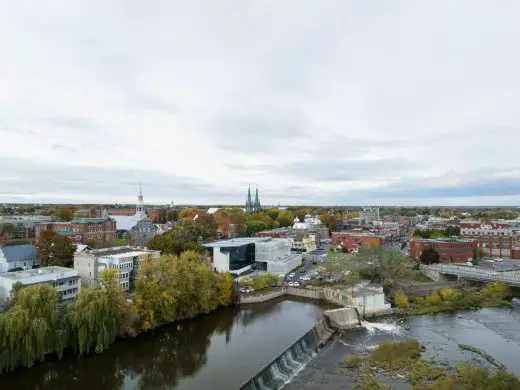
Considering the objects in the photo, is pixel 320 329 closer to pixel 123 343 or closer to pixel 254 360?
pixel 254 360

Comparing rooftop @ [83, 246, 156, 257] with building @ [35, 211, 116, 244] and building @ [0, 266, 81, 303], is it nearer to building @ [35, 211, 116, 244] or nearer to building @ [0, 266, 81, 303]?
building @ [0, 266, 81, 303]

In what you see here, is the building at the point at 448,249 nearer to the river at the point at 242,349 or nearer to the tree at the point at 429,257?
the tree at the point at 429,257

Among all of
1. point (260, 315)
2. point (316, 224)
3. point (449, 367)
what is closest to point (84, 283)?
point (260, 315)

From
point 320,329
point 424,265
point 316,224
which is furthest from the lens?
point 316,224

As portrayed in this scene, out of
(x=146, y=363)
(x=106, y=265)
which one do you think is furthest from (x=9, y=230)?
(x=146, y=363)

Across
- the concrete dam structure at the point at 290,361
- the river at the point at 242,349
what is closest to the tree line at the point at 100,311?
the river at the point at 242,349

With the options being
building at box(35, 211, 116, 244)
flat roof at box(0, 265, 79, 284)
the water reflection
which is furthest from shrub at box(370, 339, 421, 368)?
building at box(35, 211, 116, 244)
